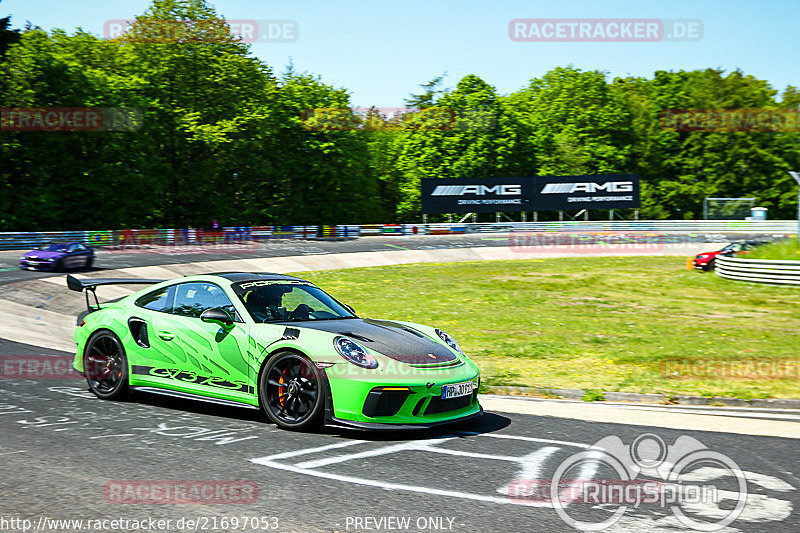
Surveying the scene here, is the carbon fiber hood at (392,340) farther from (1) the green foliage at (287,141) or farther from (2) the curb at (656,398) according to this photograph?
(1) the green foliage at (287,141)

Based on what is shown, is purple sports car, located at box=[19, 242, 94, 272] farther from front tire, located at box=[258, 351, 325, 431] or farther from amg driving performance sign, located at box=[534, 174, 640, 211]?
amg driving performance sign, located at box=[534, 174, 640, 211]

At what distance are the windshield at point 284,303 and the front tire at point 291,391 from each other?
2.06 ft

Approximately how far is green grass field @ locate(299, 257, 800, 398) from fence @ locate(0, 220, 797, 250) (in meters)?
16.4

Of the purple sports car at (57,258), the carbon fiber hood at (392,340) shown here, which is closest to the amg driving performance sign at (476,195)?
the purple sports car at (57,258)

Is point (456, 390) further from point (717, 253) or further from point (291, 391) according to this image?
point (717, 253)

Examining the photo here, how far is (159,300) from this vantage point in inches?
320

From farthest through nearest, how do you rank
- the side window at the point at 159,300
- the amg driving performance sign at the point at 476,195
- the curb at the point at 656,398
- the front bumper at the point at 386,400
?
the amg driving performance sign at the point at 476,195 < the curb at the point at 656,398 < the side window at the point at 159,300 < the front bumper at the point at 386,400

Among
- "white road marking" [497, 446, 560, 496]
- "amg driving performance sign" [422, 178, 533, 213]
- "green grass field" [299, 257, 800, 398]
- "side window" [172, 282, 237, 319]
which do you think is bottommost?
"green grass field" [299, 257, 800, 398]

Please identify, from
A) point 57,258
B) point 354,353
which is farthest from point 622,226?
point 354,353

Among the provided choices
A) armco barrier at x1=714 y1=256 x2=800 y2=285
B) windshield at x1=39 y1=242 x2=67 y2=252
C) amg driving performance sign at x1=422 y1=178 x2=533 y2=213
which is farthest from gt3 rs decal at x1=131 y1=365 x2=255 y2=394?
amg driving performance sign at x1=422 y1=178 x2=533 y2=213

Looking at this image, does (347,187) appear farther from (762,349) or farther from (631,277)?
(762,349)

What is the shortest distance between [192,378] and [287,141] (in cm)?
5508

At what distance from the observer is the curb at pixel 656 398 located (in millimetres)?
9055

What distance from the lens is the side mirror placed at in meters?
7.21
